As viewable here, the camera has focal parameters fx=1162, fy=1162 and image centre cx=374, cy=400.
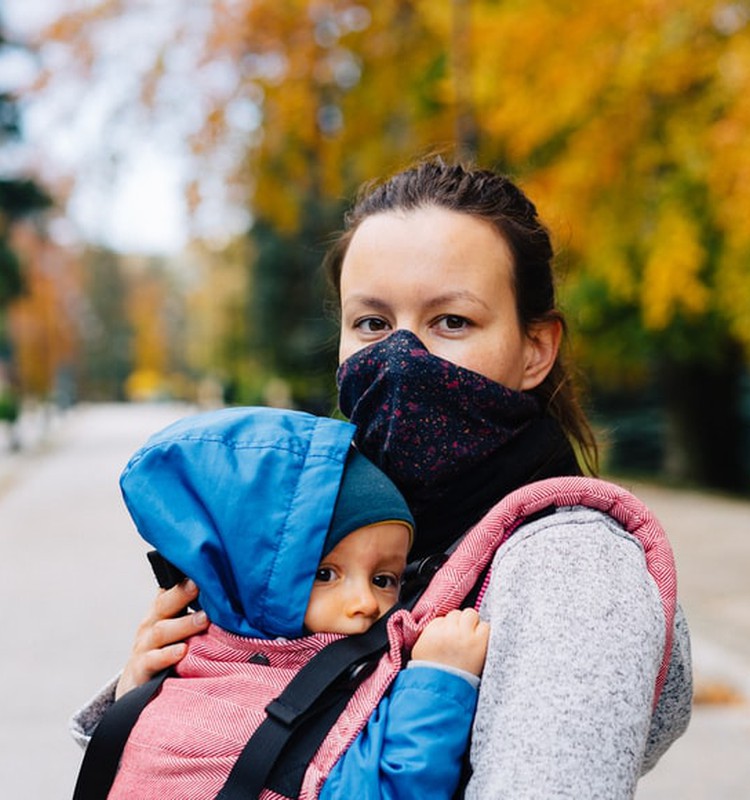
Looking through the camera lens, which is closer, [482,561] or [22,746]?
[482,561]

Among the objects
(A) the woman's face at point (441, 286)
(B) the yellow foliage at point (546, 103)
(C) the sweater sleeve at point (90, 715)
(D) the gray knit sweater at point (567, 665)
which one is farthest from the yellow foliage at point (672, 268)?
(D) the gray knit sweater at point (567, 665)

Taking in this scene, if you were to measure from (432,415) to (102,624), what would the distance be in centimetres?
737

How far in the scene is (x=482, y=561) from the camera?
4.62 ft

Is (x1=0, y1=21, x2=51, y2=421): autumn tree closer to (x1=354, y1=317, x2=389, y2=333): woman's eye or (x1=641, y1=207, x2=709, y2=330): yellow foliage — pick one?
(x1=641, y1=207, x2=709, y2=330): yellow foliage

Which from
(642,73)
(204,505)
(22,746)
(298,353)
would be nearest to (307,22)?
(642,73)

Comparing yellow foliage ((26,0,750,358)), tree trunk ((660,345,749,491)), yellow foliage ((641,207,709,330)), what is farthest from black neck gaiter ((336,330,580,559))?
tree trunk ((660,345,749,491))

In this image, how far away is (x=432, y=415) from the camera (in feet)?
5.46

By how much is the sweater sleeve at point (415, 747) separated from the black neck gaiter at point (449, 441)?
33cm

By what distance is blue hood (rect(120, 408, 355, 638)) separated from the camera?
4.78ft

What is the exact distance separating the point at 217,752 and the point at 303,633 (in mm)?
191

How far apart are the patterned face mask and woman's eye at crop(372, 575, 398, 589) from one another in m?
0.13

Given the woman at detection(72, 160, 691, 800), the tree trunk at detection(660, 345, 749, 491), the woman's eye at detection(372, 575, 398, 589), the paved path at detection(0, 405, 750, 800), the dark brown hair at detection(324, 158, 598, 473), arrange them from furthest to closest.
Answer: the tree trunk at detection(660, 345, 749, 491), the paved path at detection(0, 405, 750, 800), the dark brown hair at detection(324, 158, 598, 473), the woman's eye at detection(372, 575, 398, 589), the woman at detection(72, 160, 691, 800)

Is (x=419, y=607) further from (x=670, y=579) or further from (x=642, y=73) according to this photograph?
(x=642, y=73)

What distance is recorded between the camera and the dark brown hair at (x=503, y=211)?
1713mm
